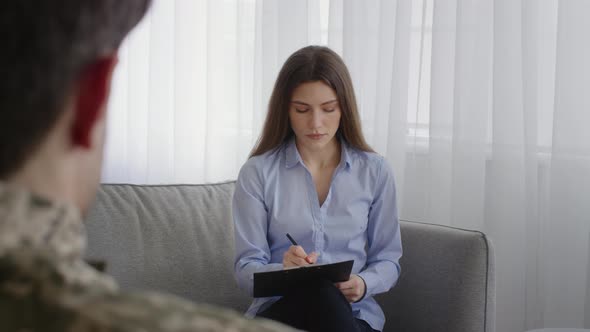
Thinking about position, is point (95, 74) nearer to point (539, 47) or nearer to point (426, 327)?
point (426, 327)

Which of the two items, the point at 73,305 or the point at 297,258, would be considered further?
the point at 297,258

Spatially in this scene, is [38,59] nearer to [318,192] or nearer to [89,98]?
[89,98]

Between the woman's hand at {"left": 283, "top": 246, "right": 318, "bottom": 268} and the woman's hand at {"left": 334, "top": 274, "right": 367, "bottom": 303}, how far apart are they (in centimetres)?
11

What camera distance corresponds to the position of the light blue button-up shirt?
2.15m

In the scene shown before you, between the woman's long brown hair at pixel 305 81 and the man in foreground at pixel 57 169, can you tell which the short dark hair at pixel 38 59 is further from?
the woman's long brown hair at pixel 305 81

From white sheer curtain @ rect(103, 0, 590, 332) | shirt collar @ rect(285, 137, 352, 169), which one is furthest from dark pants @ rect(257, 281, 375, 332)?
white sheer curtain @ rect(103, 0, 590, 332)

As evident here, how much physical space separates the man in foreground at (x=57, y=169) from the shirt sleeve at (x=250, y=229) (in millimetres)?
1513

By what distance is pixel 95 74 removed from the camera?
57 centimetres

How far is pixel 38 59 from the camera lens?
0.53m

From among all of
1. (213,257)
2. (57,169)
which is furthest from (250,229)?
(57,169)

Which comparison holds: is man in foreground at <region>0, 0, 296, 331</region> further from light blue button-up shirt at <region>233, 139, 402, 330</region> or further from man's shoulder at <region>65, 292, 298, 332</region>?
light blue button-up shirt at <region>233, 139, 402, 330</region>

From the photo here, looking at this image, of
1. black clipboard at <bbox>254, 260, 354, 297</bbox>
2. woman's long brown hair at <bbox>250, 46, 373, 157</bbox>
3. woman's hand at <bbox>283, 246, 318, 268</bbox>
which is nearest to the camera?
black clipboard at <bbox>254, 260, 354, 297</bbox>

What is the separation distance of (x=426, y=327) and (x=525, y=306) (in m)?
0.53

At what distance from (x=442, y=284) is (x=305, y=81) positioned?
2.19 feet
